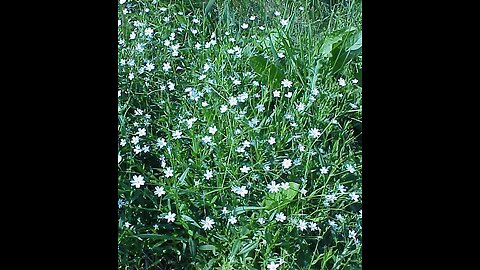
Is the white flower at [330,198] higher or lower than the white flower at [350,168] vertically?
lower

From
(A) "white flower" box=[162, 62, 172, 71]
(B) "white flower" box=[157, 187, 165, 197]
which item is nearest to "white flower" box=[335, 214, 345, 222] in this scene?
(B) "white flower" box=[157, 187, 165, 197]

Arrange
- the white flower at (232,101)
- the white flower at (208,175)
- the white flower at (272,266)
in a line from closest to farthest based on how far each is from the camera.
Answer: the white flower at (272,266)
the white flower at (208,175)
the white flower at (232,101)

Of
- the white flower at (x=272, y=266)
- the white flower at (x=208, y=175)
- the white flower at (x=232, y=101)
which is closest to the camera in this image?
the white flower at (x=272, y=266)

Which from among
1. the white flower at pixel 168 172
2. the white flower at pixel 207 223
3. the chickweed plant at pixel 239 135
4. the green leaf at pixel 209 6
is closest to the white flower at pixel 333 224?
the chickweed plant at pixel 239 135

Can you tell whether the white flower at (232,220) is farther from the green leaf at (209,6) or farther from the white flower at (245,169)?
the green leaf at (209,6)

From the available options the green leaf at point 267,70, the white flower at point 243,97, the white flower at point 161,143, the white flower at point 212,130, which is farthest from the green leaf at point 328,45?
the white flower at point 161,143

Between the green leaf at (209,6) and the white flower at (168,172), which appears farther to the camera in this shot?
the green leaf at (209,6)


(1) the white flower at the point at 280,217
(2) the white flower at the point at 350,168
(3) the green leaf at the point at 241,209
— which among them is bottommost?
(1) the white flower at the point at 280,217

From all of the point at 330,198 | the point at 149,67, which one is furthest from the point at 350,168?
the point at 149,67

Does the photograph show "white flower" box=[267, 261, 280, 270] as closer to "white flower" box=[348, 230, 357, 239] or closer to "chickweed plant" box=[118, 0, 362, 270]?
"chickweed plant" box=[118, 0, 362, 270]

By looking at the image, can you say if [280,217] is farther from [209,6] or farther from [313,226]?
[209,6]
